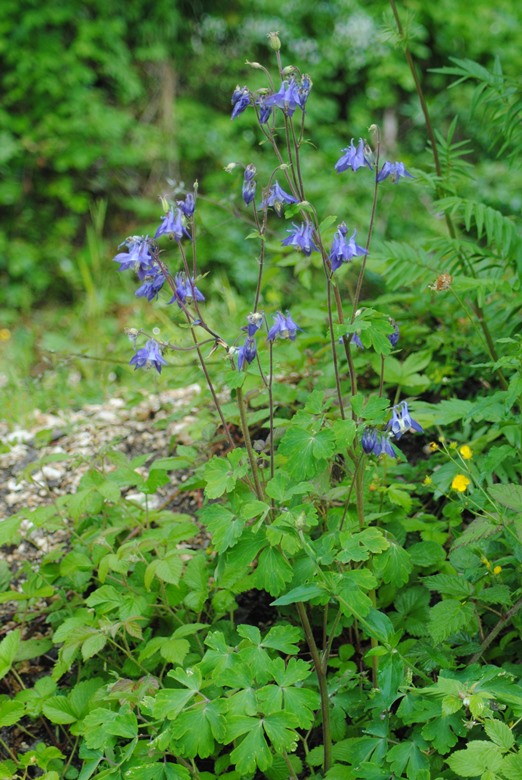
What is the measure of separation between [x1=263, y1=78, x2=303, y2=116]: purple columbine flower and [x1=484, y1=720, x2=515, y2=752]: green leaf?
130 cm

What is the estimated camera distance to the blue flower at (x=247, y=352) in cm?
171

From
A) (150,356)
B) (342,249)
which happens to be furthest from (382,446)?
(150,356)

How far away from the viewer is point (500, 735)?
152cm

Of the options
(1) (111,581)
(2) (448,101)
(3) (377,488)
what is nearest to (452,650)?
(3) (377,488)

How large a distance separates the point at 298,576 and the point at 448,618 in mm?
358

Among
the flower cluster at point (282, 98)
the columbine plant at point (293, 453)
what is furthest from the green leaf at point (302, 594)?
the flower cluster at point (282, 98)

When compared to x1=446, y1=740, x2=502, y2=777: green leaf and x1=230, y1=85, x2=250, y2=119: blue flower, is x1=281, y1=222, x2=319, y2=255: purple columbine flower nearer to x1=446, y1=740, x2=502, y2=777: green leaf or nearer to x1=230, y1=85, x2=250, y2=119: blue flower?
x1=230, y1=85, x2=250, y2=119: blue flower

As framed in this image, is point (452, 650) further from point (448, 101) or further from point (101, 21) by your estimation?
point (448, 101)

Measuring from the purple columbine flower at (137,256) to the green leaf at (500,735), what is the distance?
115cm

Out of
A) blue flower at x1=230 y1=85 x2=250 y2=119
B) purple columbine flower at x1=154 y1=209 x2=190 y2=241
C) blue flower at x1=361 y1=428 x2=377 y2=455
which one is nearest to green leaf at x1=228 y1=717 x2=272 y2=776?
blue flower at x1=361 y1=428 x2=377 y2=455

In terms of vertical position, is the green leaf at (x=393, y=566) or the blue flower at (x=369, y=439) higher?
the blue flower at (x=369, y=439)

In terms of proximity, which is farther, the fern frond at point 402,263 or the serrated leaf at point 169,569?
the fern frond at point 402,263

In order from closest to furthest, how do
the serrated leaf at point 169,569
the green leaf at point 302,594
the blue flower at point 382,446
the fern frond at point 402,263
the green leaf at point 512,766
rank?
the green leaf at point 512,766 → the green leaf at point 302,594 → the blue flower at point 382,446 → the serrated leaf at point 169,569 → the fern frond at point 402,263

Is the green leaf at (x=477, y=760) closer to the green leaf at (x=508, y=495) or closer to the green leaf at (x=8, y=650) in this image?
the green leaf at (x=508, y=495)
